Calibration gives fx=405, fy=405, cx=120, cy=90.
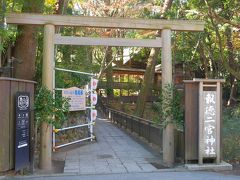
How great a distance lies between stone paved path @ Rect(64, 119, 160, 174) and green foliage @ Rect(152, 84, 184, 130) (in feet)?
4.48

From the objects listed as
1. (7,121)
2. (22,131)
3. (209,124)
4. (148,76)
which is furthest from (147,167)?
(148,76)

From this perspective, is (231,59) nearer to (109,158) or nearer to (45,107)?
(109,158)

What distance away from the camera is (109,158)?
39.3 ft

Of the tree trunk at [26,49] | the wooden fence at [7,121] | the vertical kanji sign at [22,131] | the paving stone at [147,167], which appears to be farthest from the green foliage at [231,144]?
the tree trunk at [26,49]

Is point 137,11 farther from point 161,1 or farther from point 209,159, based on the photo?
point 209,159

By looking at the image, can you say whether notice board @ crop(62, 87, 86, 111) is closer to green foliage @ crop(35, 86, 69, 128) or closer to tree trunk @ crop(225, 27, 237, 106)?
green foliage @ crop(35, 86, 69, 128)

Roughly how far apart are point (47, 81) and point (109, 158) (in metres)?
3.07

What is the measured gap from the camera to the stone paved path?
1031 cm

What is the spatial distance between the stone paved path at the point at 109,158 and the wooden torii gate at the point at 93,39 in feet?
2.61

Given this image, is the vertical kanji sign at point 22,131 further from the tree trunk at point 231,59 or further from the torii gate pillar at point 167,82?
the tree trunk at point 231,59

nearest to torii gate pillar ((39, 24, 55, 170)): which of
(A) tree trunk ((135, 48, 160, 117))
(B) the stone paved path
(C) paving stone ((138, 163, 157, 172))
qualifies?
(B) the stone paved path

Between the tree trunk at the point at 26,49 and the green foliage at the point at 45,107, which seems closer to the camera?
the green foliage at the point at 45,107

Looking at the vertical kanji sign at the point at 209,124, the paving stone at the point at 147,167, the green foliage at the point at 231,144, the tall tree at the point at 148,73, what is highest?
the tall tree at the point at 148,73

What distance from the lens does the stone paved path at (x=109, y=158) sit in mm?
10312
